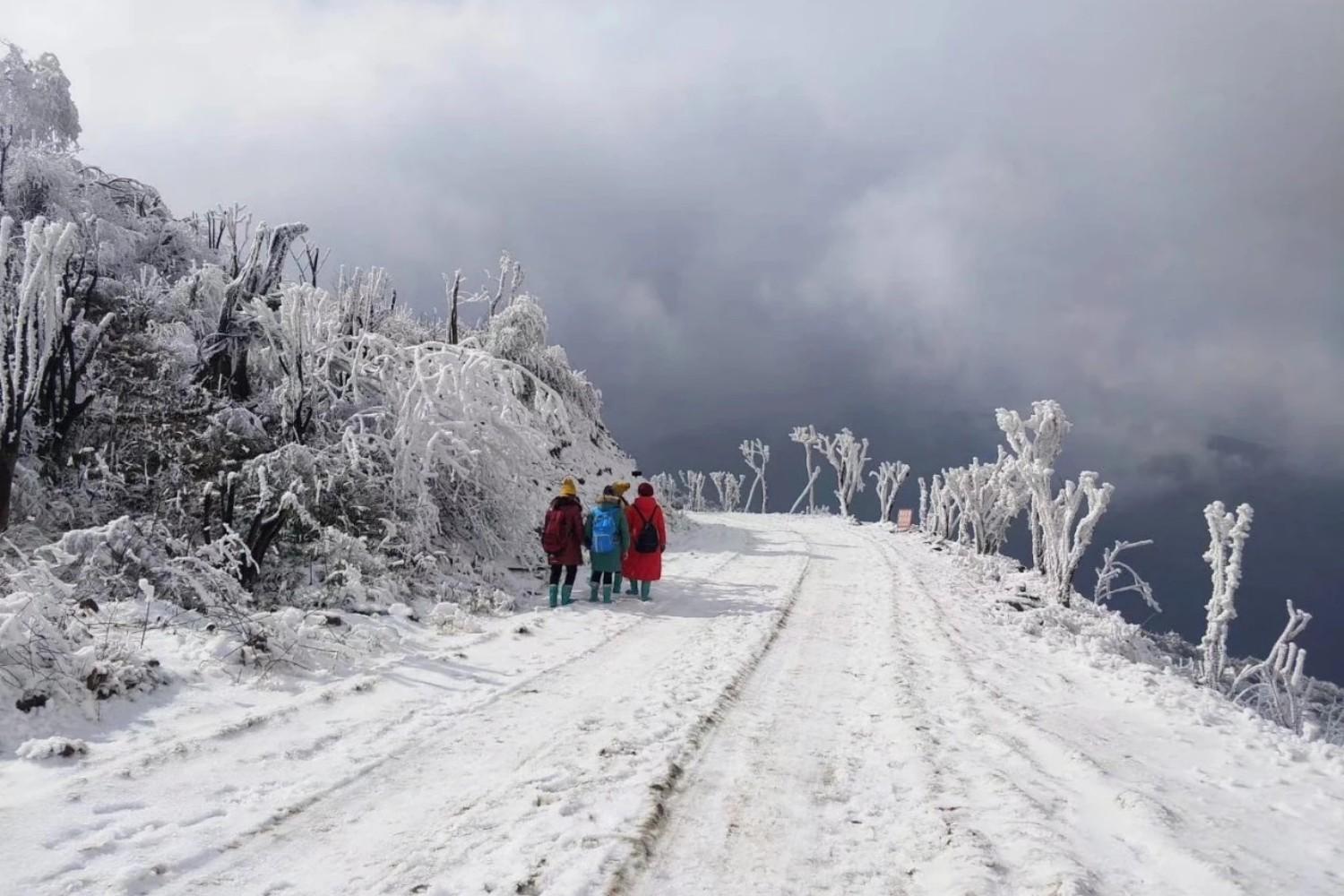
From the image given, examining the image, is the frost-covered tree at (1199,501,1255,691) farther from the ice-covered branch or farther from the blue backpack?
the ice-covered branch

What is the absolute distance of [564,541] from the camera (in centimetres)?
965

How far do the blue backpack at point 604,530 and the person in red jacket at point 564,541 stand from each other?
23 centimetres

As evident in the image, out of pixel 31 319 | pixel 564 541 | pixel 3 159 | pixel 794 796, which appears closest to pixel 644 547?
pixel 564 541

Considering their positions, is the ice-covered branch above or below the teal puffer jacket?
above

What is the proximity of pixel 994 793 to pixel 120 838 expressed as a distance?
4.19m

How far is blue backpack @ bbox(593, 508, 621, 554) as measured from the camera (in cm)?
1002

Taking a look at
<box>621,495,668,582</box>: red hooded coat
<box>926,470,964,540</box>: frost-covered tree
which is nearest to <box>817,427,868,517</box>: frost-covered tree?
<box>926,470,964,540</box>: frost-covered tree

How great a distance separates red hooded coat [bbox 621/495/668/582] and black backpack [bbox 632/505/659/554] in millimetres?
31

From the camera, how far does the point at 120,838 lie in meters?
2.96

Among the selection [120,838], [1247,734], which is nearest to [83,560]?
[120,838]

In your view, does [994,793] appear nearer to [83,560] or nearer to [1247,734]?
[1247,734]

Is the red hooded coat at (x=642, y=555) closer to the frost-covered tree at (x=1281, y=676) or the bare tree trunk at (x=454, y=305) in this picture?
the frost-covered tree at (x=1281, y=676)

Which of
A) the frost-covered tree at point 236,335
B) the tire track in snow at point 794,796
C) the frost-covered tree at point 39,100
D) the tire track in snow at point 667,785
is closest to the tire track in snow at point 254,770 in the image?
the tire track in snow at point 667,785

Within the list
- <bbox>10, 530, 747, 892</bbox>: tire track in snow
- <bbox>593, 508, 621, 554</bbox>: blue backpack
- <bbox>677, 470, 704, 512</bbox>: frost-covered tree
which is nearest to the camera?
<bbox>10, 530, 747, 892</bbox>: tire track in snow
